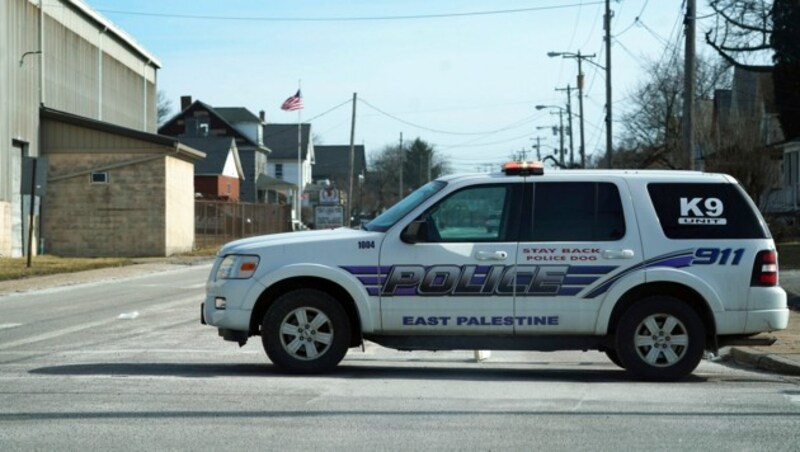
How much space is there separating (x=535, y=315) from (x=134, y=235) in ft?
104

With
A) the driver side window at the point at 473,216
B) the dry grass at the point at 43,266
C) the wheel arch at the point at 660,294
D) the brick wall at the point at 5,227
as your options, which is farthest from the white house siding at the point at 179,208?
the wheel arch at the point at 660,294

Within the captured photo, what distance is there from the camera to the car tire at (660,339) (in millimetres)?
9562

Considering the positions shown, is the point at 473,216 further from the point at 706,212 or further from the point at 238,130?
the point at 238,130

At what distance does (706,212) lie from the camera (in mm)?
9719

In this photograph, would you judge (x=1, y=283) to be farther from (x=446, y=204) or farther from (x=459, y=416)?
(x=459, y=416)

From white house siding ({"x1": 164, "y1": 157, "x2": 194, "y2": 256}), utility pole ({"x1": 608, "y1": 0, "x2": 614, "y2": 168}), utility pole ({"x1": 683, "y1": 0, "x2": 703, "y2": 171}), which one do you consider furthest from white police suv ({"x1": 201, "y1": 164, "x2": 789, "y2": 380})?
white house siding ({"x1": 164, "y1": 157, "x2": 194, "y2": 256})

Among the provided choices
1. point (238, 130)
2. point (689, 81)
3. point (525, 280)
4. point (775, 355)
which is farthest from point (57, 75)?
point (238, 130)

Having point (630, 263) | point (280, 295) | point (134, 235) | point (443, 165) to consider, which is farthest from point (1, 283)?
point (443, 165)

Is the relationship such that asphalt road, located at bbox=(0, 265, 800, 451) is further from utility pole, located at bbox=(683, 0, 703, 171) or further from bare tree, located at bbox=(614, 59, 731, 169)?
bare tree, located at bbox=(614, 59, 731, 169)

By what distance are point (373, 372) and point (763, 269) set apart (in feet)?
12.8

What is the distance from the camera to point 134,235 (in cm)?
3897

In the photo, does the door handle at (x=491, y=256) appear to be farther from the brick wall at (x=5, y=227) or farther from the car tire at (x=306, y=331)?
the brick wall at (x=5, y=227)

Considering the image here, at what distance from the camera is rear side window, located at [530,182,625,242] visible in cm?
966

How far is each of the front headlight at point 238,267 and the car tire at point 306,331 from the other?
0.39 metres
